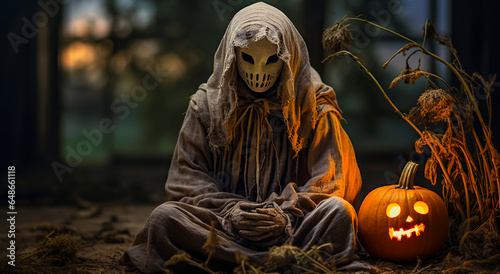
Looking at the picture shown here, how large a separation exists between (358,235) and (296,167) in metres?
0.64

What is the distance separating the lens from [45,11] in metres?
7.05

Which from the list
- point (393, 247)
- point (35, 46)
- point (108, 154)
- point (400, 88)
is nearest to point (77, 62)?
point (35, 46)

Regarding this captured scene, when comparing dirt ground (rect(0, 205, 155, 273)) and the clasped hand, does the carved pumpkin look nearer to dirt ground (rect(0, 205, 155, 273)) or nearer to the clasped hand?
the clasped hand

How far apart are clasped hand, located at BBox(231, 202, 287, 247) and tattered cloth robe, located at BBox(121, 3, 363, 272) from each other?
0.07 meters

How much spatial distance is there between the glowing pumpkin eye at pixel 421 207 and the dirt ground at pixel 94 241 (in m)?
0.31

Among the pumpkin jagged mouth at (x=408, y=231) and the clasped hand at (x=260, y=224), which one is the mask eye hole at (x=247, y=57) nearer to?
the clasped hand at (x=260, y=224)

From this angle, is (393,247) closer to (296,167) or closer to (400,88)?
(296,167)

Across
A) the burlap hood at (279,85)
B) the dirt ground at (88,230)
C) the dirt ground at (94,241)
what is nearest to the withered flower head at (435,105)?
the burlap hood at (279,85)

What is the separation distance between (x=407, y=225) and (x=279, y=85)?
4.07 ft

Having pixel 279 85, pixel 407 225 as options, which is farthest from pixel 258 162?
pixel 407 225

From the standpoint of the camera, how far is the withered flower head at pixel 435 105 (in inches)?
143

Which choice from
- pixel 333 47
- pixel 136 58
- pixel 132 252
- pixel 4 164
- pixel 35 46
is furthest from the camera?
pixel 136 58

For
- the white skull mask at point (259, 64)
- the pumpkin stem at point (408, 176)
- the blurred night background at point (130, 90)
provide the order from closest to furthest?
1. the white skull mask at point (259, 64)
2. the pumpkin stem at point (408, 176)
3. the blurred night background at point (130, 90)

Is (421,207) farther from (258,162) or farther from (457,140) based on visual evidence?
(258,162)
